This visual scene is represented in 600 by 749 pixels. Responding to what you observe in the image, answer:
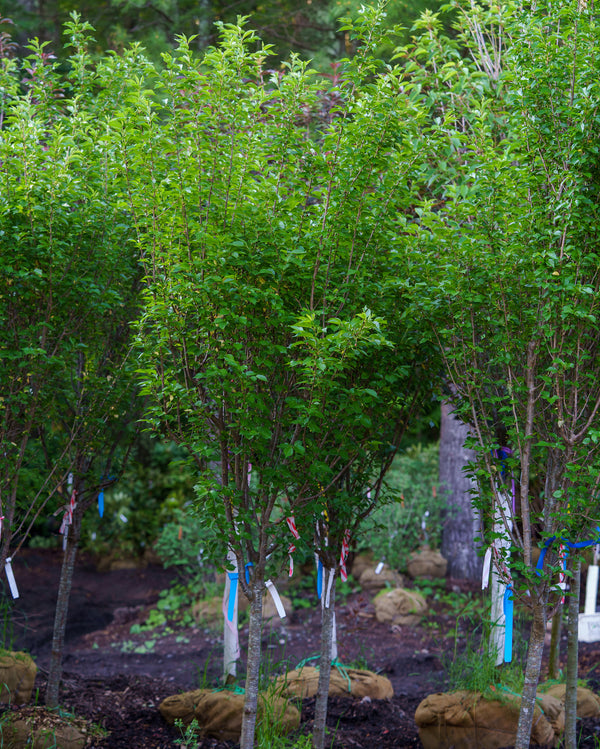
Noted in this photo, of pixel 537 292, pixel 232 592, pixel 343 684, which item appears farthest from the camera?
pixel 343 684

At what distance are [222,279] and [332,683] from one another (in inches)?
130

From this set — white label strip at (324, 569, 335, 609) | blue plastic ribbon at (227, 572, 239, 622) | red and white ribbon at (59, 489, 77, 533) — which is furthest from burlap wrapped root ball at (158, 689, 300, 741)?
red and white ribbon at (59, 489, 77, 533)

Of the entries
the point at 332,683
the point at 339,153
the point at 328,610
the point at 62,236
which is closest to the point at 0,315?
the point at 62,236

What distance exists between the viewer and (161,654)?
6898mm

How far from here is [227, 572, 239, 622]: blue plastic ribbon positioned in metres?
4.48

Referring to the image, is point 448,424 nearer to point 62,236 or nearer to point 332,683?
point 332,683

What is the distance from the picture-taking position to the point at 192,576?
9031mm

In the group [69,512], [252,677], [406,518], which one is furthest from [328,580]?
[406,518]

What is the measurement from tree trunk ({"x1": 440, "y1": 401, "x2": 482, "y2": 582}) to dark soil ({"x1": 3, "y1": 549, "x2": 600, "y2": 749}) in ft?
2.73

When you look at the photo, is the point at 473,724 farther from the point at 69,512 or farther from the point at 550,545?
the point at 69,512

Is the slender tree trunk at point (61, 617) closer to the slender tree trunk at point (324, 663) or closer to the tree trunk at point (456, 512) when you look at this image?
the slender tree trunk at point (324, 663)

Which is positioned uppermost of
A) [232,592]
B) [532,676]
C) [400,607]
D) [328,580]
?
[328,580]

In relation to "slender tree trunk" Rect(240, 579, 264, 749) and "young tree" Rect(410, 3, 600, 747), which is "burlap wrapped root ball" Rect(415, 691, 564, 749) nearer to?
"young tree" Rect(410, 3, 600, 747)

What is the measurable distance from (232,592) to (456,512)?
443 cm
